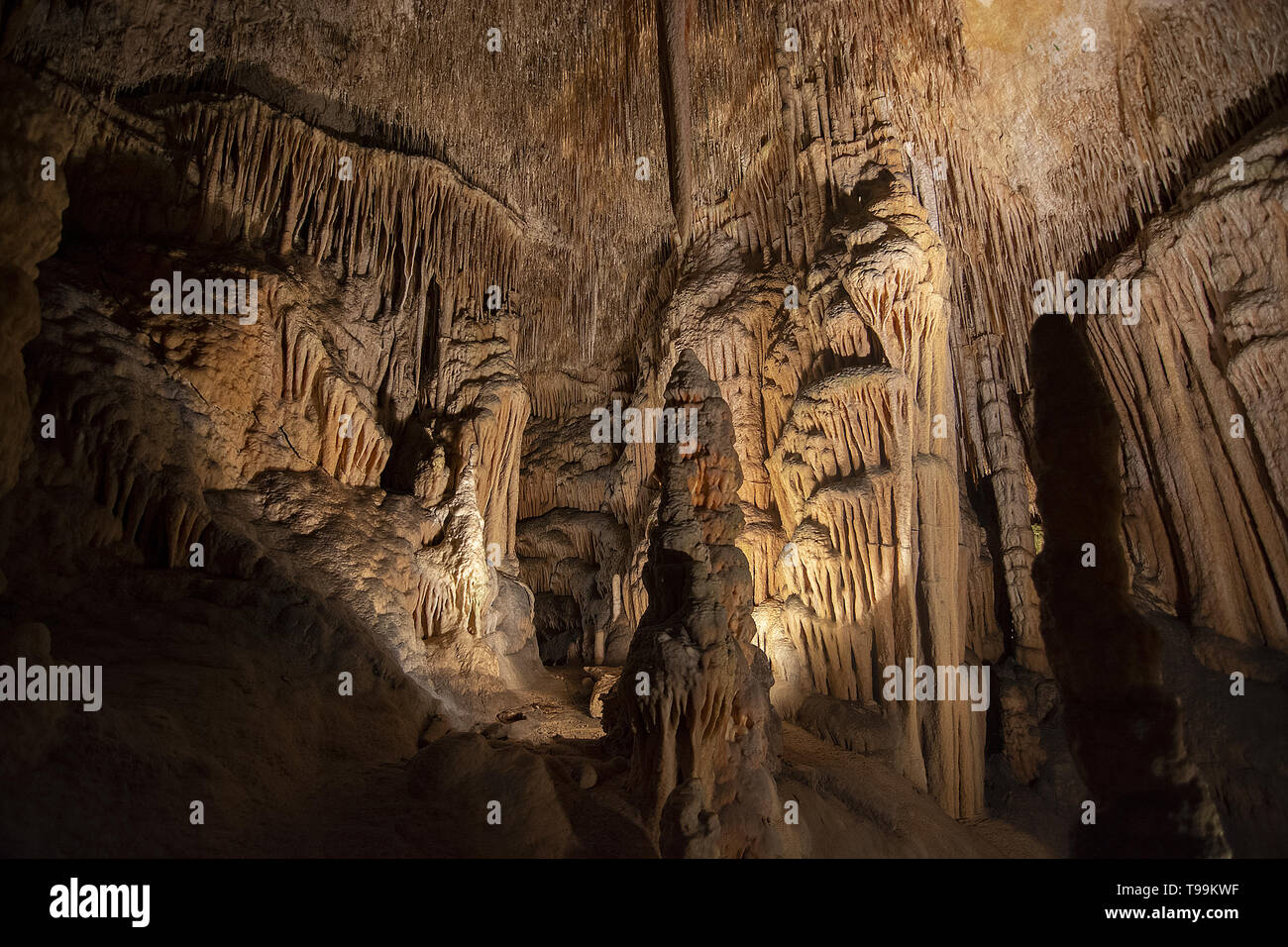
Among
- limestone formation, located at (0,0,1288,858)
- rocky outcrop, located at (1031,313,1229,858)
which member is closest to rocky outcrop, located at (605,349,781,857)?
limestone formation, located at (0,0,1288,858)

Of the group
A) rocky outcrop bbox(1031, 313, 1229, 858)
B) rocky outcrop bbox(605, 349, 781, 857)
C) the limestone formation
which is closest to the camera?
rocky outcrop bbox(1031, 313, 1229, 858)

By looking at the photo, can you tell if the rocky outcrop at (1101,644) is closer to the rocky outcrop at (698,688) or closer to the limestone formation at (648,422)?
the limestone formation at (648,422)

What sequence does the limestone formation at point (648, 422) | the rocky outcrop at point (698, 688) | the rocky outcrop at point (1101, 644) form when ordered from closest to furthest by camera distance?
the rocky outcrop at point (1101, 644)
the limestone formation at point (648, 422)
the rocky outcrop at point (698, 688)

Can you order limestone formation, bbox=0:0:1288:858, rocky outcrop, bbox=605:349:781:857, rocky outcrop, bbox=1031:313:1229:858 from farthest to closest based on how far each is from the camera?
1. rocky outcrop, bbox=605:349:781:857
2. limestone formation, bbox=0:0:1288:858
3. rocky outcrop, bbox=1031:313:1229:858

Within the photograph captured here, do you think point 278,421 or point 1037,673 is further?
point 1037,673

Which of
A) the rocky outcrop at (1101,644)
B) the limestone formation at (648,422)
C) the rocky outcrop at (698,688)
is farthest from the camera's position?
the rocky outcrop at (698,688)

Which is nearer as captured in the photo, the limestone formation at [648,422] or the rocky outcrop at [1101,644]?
the rocky outcrop at [1101,644]

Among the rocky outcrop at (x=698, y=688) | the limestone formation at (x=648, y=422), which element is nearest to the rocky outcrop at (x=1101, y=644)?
the limestone formation at (x=648, y=422)

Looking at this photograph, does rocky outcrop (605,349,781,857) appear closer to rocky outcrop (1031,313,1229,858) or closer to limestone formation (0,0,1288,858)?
limestone formation (0,0,1288,858)

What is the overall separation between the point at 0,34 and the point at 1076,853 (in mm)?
10487

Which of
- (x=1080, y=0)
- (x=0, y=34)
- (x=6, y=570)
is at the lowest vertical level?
(x=6, y=570)

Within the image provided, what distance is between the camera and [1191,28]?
27.1ft
